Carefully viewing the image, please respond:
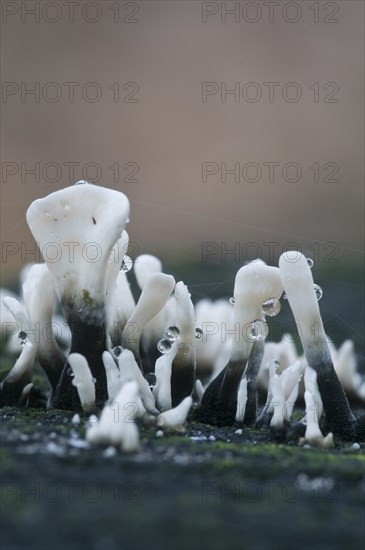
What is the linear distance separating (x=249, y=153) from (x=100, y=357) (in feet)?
26.8

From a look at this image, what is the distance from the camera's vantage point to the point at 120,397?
1.62 m

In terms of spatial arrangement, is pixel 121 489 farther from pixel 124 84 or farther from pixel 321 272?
pixel 124 84

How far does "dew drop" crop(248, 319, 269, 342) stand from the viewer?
6.49 feet

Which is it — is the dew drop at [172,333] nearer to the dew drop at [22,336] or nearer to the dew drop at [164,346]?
the dew drop at [164,346]

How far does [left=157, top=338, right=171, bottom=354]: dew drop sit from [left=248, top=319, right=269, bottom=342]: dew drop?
0.20 m

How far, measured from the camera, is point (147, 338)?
2.11m

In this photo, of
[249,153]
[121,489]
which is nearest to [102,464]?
[121,489]

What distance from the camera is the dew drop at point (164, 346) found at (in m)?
1.98

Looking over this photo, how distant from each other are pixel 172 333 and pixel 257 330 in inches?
8.4
